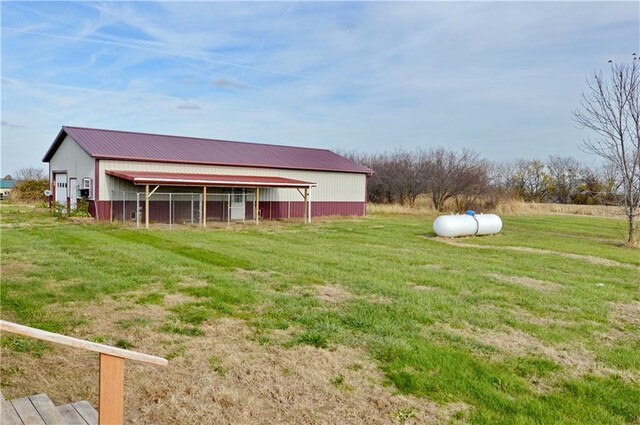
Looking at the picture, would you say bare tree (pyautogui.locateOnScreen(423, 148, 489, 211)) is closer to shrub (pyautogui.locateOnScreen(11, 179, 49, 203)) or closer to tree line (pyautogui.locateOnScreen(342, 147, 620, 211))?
tree line (pyautogui.locateOnScreen(342, 147, 620, 211))

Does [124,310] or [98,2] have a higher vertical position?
[98,2]

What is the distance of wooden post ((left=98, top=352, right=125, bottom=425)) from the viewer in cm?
272

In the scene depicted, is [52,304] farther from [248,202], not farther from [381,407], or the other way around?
[248,202]

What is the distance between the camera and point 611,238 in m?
21.4

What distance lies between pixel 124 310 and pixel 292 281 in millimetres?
3208

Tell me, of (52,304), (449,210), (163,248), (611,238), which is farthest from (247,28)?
(449,210)

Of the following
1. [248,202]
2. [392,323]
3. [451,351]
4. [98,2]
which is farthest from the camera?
[248,202]

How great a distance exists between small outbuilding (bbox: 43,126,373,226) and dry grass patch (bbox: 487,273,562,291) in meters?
14.3

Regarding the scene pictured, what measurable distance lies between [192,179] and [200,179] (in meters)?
0.61

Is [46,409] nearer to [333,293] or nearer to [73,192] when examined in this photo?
[333,293]

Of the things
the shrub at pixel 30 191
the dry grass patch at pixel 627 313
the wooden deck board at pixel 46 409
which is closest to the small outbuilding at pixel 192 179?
the shrub at pixel 30 191

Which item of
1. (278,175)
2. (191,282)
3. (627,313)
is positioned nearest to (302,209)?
(278,175)

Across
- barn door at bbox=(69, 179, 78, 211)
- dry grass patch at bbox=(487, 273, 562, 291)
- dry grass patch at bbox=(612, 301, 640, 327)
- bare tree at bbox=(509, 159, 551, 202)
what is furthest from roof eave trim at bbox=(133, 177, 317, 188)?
bare tree at bbox=(509, 159, 551, 202)

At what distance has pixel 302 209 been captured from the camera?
97.0 ft
